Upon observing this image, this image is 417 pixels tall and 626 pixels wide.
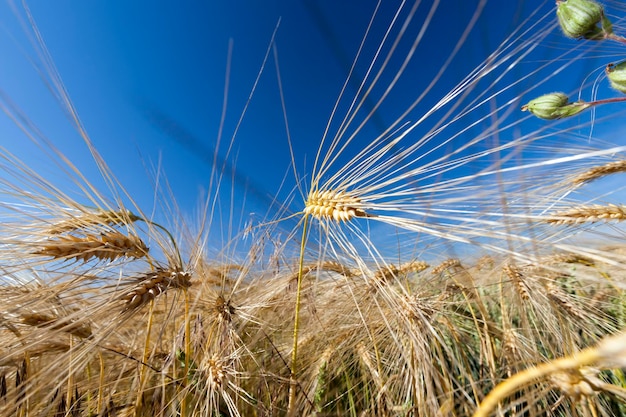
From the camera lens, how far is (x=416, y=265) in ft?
5.68

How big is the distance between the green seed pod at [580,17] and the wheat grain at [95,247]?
1274mm

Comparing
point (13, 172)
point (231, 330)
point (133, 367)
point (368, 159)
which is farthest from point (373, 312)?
point (13, 172)

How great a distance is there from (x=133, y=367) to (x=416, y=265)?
4.28 feet

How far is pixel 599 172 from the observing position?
3.93 feet

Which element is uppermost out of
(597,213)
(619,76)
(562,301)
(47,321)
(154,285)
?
(619,76)

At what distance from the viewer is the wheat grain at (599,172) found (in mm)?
1137

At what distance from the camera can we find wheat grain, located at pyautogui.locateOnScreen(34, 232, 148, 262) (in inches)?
32.6

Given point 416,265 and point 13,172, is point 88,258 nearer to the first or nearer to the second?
point 13,172

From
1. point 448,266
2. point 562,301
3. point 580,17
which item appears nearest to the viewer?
point 580,17

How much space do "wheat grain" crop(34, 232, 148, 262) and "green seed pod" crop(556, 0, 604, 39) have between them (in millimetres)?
1274

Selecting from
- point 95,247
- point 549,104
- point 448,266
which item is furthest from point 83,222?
point 448,266

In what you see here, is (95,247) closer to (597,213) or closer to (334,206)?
(334,206)

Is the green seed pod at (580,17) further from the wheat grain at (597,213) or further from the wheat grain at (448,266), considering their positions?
the wheat grain at (448,266)

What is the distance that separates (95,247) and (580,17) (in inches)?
53.1
